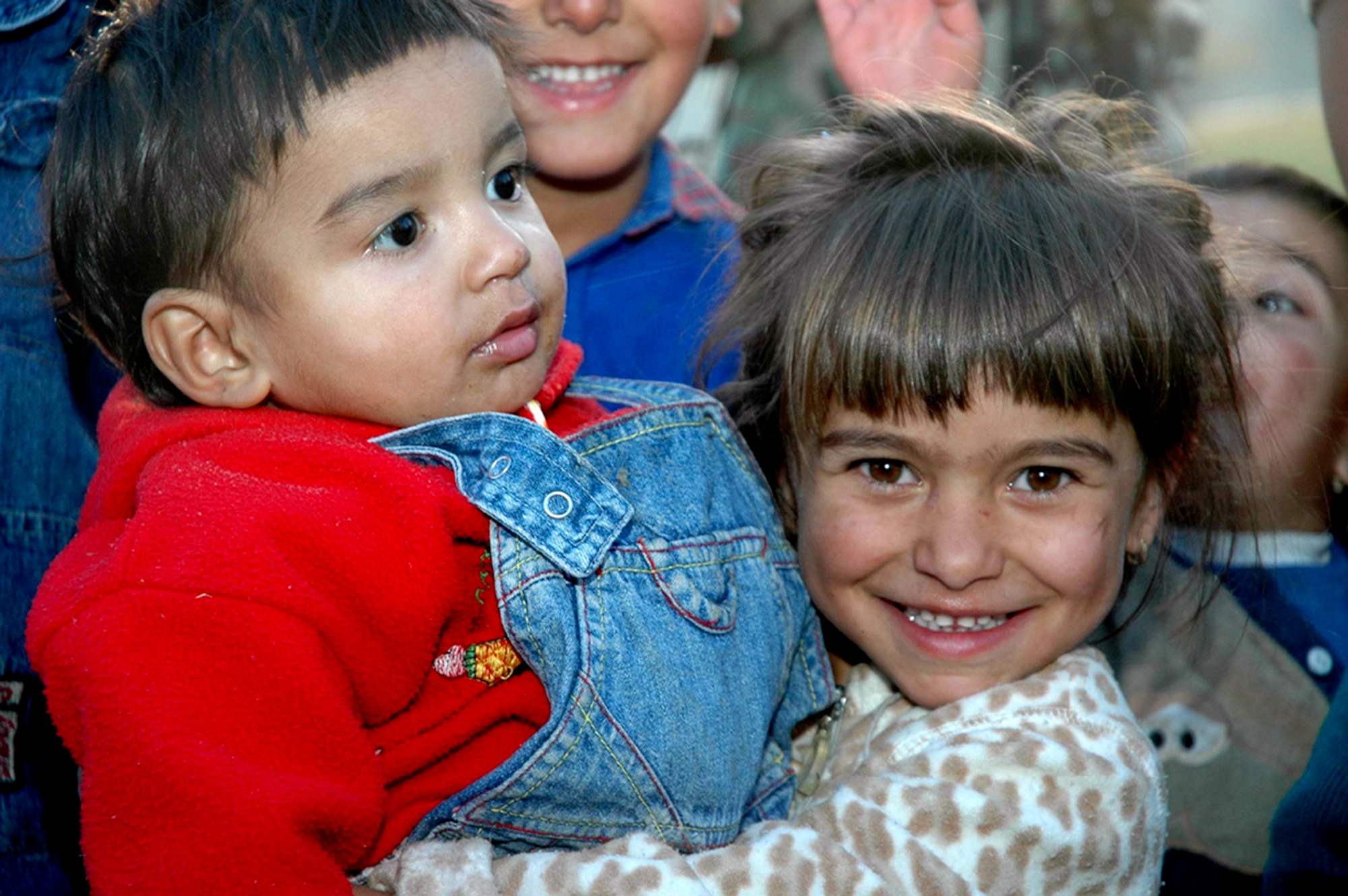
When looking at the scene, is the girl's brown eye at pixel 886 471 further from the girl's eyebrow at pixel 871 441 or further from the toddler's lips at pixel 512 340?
the toddler's lips at pixel 512 340

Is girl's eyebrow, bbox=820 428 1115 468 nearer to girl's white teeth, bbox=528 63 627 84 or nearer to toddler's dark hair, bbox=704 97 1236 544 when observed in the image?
toddler's dark hair, bbox=704 97 1236 544

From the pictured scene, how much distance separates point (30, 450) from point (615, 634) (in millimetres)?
955

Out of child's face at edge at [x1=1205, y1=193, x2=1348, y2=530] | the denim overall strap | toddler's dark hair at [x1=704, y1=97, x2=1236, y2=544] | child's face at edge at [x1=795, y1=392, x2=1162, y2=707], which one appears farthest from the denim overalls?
child's face at edge at [x1=1205, y1=193, x2=1348, y2=530]

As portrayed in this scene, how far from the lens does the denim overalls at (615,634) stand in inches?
63.0

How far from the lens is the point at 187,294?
164cm

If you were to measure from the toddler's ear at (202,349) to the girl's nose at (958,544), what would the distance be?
906 millimetres

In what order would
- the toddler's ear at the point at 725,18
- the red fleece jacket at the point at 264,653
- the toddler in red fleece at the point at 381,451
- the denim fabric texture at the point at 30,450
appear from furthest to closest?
the toddler's ear at the point at 725,18 < the denim fabric texture at the point at 30,450 < the toddler in red fleece at the point at 381,451 < the red fleece jacket at the point at 264,653

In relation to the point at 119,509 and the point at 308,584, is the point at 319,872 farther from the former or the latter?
the point at 119,509

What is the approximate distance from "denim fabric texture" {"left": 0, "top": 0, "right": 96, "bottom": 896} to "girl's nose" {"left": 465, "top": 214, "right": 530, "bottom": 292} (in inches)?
27.6

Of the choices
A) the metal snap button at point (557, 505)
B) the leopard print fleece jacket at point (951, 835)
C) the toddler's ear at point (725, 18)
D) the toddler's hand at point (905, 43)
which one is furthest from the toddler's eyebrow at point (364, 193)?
the toddler's ear at point (725, 18)

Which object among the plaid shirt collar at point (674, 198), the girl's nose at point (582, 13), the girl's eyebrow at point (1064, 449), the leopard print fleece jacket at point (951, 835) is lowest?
the leopard print fleece jacket at point (951, 835)

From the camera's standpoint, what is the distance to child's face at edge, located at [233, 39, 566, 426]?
1.59 meters

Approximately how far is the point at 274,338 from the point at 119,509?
281mm

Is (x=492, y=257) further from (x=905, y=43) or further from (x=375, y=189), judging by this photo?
(x=905, y=43)
